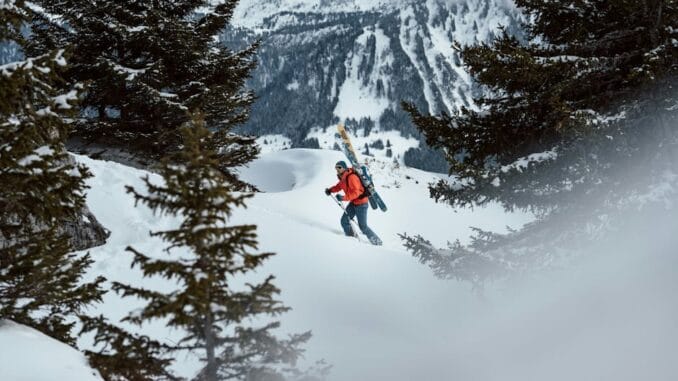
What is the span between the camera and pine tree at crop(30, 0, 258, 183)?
13.1 metres

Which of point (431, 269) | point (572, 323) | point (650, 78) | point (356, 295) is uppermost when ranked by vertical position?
point (650, 78)

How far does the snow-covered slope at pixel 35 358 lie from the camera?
11.4 feet

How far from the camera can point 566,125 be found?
22.4 ft

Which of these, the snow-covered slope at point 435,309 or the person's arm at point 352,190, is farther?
the person's arm at point 352,190

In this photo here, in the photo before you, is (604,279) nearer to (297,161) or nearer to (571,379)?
(571,379)

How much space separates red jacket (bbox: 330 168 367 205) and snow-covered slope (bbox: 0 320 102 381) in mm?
9017

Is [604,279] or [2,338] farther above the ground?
[604,279]

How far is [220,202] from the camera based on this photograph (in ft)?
10.7

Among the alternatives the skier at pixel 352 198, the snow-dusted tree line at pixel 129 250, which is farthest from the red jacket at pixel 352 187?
the snow-dusted tree line at pixel 129 250

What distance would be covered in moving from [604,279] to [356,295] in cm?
384

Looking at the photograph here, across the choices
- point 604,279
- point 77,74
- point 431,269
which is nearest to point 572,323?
point 604,279

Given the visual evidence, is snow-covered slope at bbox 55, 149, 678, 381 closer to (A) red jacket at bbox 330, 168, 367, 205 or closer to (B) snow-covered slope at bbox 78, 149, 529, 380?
(B) snow-covered slope at bbox 78, 149, 529, 380

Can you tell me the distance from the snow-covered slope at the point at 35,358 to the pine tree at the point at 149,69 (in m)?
9.62

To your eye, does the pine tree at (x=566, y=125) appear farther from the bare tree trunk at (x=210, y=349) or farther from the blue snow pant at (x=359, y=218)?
the bare tree trunk at (x=210, y=349)
